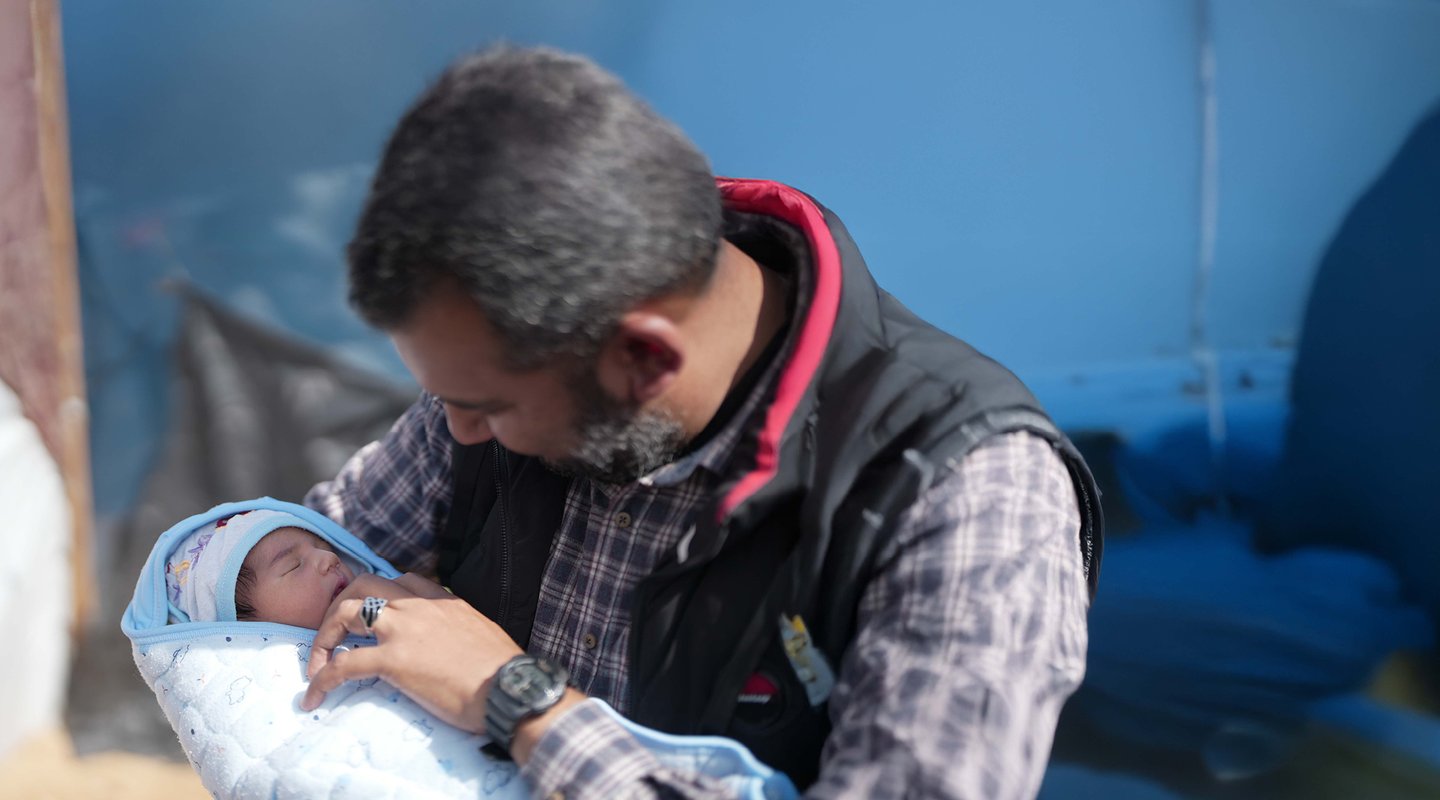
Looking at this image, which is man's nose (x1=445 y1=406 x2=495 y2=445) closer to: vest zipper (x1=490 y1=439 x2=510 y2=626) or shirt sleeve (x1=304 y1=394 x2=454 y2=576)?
vest zipper (x1=490 y1=439 x2=510 y2=626)

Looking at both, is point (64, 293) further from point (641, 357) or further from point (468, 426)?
point (641, 357)

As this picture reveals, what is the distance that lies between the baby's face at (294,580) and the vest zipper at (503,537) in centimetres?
33

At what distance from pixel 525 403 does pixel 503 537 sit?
1.02 ft

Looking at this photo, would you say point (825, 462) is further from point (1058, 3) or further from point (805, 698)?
point (1058, 3)

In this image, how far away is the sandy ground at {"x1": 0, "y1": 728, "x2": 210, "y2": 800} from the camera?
135 inches

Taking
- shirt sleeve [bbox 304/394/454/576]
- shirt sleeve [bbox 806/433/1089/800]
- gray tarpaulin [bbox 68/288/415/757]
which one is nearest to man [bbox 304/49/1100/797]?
shirt sleeve [bbox 806/433/1089/800]

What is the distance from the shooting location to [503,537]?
5.53 ft

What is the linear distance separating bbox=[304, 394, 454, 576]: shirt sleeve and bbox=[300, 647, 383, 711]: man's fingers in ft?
0.78

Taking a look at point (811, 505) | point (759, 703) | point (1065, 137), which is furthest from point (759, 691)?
point (1065, 137)

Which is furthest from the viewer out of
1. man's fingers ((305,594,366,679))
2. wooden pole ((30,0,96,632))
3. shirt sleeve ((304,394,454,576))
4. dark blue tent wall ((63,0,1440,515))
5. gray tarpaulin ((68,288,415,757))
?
gray tarpaulin ((68,288,415,757))

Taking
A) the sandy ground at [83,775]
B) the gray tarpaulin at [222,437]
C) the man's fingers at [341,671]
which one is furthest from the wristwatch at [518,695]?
the sandy ground at [83,775]

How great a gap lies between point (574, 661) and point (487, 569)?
0.21 metres

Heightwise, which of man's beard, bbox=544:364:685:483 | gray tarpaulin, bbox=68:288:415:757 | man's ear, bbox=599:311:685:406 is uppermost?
man's ear, bbox=599:311:685:406

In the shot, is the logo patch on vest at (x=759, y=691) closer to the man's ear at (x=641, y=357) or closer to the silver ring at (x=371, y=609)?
the man's ear at (x=641, y=357)
